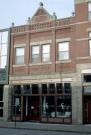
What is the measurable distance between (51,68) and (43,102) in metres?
3.49

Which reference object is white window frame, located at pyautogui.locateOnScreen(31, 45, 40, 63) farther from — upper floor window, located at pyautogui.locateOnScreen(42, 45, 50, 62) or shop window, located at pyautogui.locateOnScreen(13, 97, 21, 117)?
shop window, located at pyautogui.locateOnScreen(13, 97, 21, 117)

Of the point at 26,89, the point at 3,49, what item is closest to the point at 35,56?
the point at 26,89

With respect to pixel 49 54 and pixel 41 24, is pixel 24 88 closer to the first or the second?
pixel 49 54

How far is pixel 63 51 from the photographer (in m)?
32.4

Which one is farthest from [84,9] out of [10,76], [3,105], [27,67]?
[3,105]

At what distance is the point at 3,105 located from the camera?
3550 centimetres

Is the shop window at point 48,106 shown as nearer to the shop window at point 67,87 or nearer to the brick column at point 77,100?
the shop window at point 67,87

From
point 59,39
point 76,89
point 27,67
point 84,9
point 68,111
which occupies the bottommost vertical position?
point 68,111

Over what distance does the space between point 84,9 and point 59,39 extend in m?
3.79

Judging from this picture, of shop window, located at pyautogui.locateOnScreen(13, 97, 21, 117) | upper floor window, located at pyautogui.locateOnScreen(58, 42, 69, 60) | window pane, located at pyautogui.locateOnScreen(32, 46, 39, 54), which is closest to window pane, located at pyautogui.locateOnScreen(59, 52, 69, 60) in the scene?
upper floor window, located at pyautogui.locateOnScreen(58, 42, 69, 60)

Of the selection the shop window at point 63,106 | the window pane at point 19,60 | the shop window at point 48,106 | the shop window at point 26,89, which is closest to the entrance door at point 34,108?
the shop window at point 26,89

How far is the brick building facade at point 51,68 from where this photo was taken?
1208 inches

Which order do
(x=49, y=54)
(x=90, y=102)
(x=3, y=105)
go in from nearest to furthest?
1. (x=90, y=102)
2. (x=49, y=54)
3. (x=3, y=105)

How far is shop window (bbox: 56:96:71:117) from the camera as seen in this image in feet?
103
